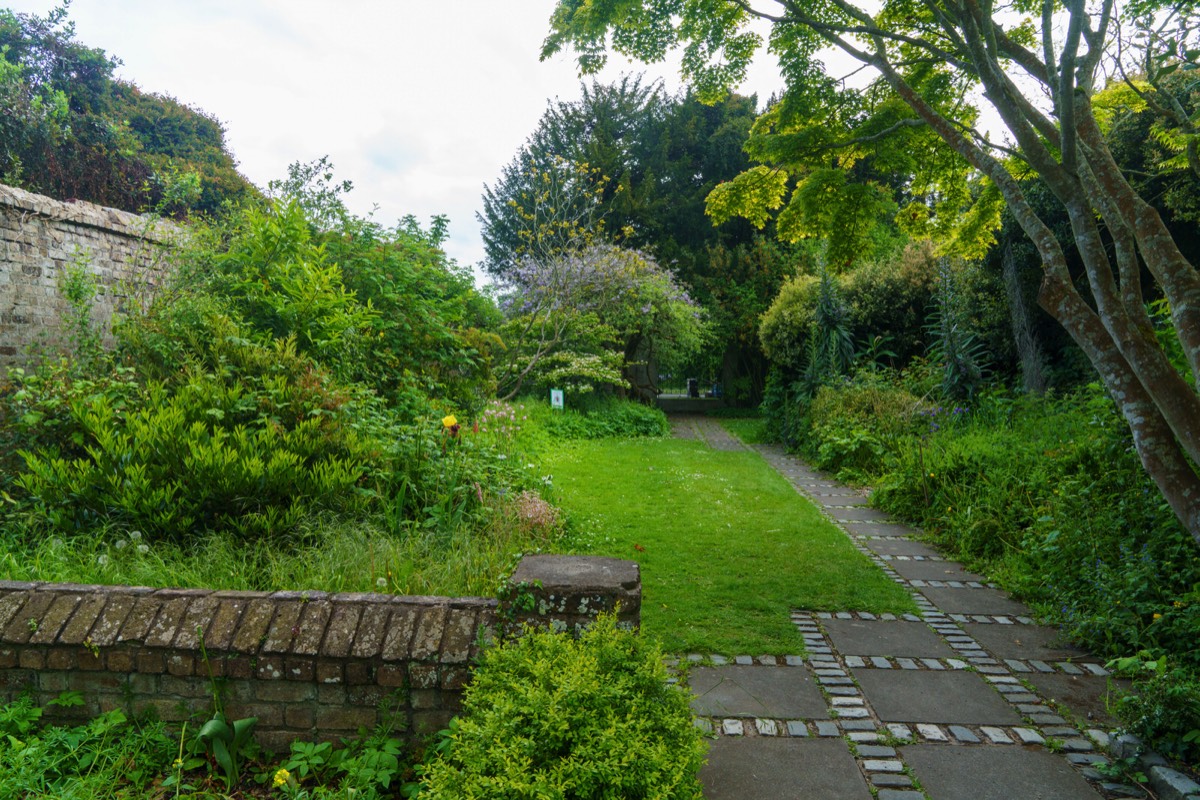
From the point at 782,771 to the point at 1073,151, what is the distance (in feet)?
11.4

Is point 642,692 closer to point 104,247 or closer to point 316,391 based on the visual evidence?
point 316,391

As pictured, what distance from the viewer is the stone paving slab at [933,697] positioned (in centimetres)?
324

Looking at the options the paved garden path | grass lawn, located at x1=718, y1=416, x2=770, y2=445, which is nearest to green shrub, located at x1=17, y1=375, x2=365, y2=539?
the paved garden path

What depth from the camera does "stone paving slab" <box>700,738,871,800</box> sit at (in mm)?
2619

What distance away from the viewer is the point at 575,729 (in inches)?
79.0

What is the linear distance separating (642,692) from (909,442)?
7.10 meters

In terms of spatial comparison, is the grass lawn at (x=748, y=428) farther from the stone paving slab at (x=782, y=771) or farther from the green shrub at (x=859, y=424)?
the stone paving slab at (x=782, y=771)

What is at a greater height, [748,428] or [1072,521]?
[1072,521]

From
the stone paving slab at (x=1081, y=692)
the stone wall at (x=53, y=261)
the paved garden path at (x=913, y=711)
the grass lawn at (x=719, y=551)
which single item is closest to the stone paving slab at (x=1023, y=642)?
the paved garden path at (x=913, y=711)

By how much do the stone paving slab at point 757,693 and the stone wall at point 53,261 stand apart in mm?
6027

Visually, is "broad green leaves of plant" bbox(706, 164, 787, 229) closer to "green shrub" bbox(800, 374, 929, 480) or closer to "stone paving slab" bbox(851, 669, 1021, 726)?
"green shrub" bbox(800, 374, 929, 480)

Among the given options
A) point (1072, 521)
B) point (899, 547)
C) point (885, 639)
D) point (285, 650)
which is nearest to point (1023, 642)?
point (885, 639)

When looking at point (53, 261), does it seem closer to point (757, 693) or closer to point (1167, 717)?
point (757, 693)

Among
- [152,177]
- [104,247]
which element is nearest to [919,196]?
[104,247]
